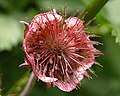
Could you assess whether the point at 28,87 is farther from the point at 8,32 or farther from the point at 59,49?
the point at 8,32

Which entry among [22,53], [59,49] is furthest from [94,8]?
[22,53]

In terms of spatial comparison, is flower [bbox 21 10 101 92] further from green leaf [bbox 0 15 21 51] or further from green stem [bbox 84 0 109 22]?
green leaf [bbox 0 15 21 51]

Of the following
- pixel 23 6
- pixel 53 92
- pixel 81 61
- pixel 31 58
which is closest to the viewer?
pixel 31 58

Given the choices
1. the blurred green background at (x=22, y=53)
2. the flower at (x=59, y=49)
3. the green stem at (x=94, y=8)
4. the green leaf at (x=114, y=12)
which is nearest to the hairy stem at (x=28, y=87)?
the flower at (x=59, y=49)

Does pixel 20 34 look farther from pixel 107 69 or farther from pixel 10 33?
pixel 107 69

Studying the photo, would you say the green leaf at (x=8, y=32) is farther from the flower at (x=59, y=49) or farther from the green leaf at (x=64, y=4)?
the flower at (x=59, y=49)

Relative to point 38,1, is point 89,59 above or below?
below

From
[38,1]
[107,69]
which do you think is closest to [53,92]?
[107,69]

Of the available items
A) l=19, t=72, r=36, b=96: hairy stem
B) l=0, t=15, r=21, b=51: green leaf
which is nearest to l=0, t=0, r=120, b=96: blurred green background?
l=0, t=15, r=21, b=51: green leaf
